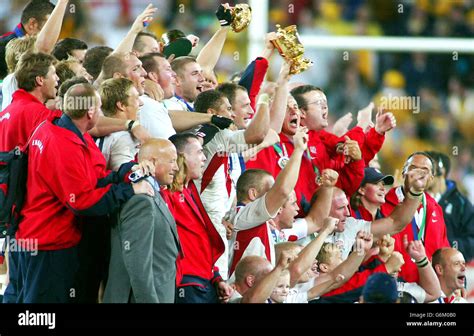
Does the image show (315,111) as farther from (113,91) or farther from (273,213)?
(113,91)

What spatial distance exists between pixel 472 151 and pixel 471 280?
1495 mm

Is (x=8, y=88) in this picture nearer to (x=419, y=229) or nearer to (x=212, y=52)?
(x=212, y=52)

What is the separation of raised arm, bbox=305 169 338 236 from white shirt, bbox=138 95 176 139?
1020 millimetres

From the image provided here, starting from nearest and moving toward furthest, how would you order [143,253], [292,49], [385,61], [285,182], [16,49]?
[143,253]
[285,182]
[16,49]
[292,49]
[385,61]

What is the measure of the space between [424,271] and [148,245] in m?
2.03

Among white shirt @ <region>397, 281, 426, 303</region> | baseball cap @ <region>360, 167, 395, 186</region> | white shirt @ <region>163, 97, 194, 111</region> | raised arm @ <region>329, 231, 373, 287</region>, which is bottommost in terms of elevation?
white shirt @ <region>397, 281, 426, 303</region>

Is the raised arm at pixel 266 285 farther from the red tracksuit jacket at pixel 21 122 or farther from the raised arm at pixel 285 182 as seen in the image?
the red tracksuit jacket at pixel 21 122

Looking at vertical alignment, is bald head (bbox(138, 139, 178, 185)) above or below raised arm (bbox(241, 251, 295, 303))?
above

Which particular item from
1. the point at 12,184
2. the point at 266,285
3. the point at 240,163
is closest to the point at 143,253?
the point at 12,184

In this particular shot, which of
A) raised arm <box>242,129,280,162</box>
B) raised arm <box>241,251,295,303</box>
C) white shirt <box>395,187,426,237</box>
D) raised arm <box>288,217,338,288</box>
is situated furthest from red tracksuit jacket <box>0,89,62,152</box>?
white shirt <box>395,187,426,237</box>

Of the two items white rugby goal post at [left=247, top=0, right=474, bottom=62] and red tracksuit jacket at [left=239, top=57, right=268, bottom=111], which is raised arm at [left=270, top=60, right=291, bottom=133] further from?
white rugby goal post at [left=247, top=0, right=474, bottom=62]

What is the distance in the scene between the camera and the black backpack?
6223 mm

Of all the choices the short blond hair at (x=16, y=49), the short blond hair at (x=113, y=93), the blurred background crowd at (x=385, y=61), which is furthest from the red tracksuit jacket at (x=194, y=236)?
the blurred background crowd at (x=385, y=61)

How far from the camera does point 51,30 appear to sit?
7340 millimetres
